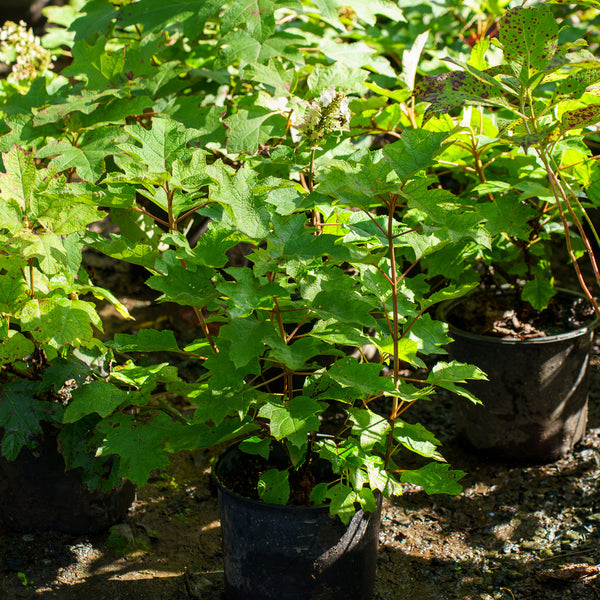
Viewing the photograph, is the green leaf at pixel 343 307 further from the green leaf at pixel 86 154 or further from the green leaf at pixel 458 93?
the green leaf at pixel 86 154

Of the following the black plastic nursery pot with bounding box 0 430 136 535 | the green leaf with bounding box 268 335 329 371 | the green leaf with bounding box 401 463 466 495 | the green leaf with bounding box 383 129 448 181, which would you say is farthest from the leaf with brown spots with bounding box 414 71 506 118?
the black plastic nursery pot with bounding box 0 430 136 535

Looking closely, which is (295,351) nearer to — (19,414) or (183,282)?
(183,282)

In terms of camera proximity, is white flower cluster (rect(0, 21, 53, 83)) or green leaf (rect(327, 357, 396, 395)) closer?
green leaf (rect(327, 357, 396, 395))

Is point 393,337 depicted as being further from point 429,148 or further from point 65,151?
point 65,151

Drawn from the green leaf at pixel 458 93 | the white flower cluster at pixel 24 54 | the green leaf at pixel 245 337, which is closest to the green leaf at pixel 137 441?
the green leaf at pixel 245 337

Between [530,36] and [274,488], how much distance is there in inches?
43.5

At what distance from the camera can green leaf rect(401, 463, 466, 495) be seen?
1.41 meters

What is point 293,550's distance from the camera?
4.70ft

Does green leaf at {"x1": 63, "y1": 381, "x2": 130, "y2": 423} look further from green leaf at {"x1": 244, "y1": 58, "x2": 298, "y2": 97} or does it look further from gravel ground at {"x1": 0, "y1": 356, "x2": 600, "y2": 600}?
green leaf at {"x1": 244, "y1": 58, "x2": 298, "y2": 97}

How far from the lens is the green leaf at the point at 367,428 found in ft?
4.56

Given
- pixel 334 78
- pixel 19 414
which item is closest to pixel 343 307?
pixel 334 78

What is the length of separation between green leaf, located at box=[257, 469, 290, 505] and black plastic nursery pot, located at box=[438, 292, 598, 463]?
95 cm

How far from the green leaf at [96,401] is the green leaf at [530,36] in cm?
112

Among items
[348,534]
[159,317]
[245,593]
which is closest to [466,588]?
[348,534]
